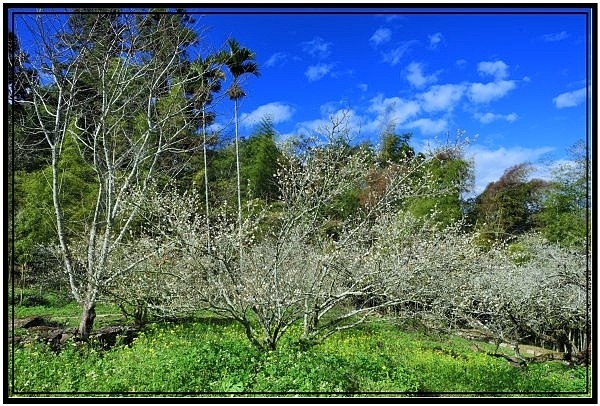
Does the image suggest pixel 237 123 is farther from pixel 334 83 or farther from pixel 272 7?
pixel 272 7

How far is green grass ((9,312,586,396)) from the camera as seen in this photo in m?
2.76

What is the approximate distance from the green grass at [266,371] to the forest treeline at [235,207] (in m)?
0.33

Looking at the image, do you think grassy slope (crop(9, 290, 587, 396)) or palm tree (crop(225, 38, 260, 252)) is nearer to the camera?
grassy slope (crop(9, 290, 587, 396))

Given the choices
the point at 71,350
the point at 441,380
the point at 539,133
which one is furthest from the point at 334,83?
the point at 71,350

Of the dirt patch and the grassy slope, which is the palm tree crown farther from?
the dirt patch

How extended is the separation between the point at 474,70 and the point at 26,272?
16.3 feet

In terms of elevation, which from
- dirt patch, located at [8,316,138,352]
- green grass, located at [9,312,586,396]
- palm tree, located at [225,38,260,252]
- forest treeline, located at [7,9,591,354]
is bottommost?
green grass, located at [9,312,586,396]

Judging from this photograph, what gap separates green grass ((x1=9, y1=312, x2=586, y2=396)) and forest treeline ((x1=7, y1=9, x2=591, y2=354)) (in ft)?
1.09

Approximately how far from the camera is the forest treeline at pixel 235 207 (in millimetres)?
3662

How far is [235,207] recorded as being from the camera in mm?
4578

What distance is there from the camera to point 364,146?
4.17 metres

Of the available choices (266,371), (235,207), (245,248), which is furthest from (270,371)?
(235,207)

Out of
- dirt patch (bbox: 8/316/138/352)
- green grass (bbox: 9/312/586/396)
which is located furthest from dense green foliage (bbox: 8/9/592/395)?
dirt patch (bbox: 8/316/138/352)

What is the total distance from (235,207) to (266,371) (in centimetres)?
203
